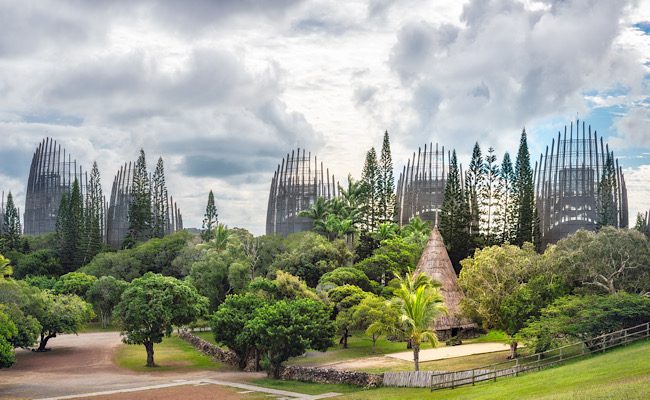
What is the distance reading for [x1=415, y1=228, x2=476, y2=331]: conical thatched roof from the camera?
4334 centimetres

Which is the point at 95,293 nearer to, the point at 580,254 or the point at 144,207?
the point at 144,207

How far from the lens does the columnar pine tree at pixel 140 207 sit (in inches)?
3108

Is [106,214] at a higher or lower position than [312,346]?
higher

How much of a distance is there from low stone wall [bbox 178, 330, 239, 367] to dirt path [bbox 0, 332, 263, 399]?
2.92m

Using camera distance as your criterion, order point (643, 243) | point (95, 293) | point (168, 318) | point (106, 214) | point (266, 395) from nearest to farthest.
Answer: point (266, 395) < point (643, 243) < point (168, 318) < point (95, 293) < point (106, 214)

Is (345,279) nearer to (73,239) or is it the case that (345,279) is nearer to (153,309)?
(153,309)

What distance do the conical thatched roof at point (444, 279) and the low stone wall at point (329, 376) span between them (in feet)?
33.1

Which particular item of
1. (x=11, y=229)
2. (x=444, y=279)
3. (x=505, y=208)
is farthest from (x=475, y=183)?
(x=11, y=229)

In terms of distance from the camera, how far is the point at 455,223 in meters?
59.8

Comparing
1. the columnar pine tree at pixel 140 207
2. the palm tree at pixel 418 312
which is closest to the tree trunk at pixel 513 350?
the palm tree at pixel 418 312

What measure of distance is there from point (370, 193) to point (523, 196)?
14508 millimetres

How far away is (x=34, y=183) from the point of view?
89000 millimetres

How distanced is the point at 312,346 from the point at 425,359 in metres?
5.94

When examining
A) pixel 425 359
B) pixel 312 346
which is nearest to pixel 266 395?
pixel 312 346
